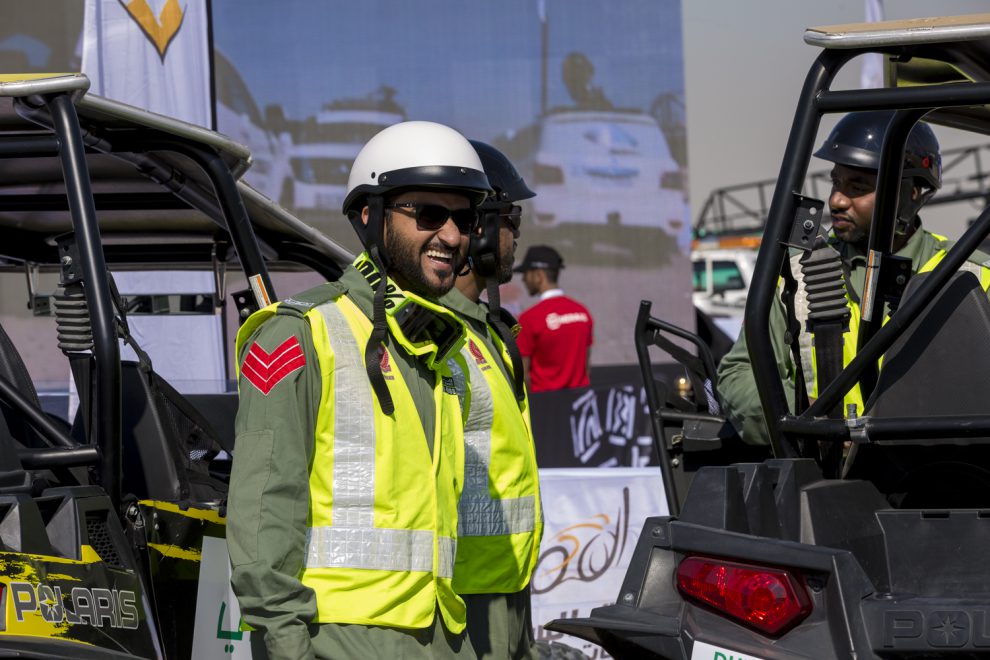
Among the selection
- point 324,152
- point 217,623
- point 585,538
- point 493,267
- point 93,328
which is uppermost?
point 324,152

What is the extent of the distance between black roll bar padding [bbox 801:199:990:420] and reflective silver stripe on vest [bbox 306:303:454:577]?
3.12ft

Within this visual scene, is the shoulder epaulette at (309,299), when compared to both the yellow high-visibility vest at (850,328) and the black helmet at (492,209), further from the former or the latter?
the yellow high-visibility vest at (850,328)

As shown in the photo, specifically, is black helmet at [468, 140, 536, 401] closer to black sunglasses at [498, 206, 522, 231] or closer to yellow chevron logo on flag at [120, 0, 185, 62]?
black sunglasses at [498, 206, 522, 231]

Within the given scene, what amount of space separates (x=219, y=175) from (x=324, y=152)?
7.70m

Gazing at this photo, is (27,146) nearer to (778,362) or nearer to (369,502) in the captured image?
(369,502)

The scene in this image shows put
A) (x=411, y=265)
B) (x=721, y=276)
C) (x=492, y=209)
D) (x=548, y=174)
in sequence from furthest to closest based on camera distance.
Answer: (x=721, y=276) < (x=548, y=174) < (x=492, y=209) < (x=411, y=265)

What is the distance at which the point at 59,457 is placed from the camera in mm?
3283

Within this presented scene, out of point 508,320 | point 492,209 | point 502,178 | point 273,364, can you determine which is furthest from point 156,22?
point 273,364


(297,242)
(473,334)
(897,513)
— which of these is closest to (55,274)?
(297,242)

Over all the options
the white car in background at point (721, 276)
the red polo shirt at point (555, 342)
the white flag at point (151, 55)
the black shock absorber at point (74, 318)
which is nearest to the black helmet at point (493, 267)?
the black shock absorber at point (74, 318)

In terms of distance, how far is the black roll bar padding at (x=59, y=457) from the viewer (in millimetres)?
3236

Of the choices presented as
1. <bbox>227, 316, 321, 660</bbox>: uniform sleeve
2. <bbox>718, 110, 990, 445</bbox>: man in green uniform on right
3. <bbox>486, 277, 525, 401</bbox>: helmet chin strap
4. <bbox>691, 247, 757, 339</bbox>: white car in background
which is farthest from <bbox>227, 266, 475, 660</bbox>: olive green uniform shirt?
<bbox>691, 247, 757, 339</bbox>: white car in background

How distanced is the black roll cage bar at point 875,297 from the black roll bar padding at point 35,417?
1.70 metres

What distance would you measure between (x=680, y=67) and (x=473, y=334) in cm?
912
